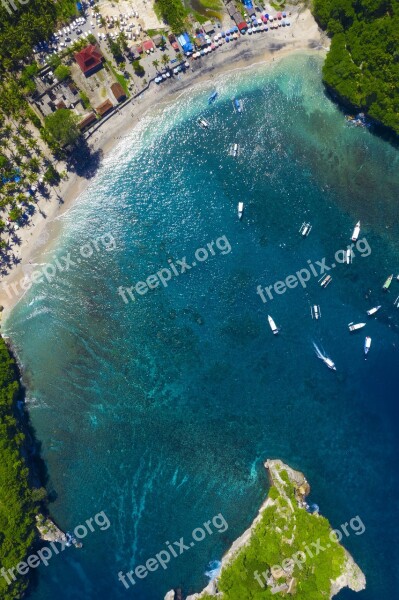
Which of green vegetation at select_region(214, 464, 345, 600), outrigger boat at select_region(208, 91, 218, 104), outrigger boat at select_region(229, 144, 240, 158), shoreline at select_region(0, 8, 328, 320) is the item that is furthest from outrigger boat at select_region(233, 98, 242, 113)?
green vegetation at select_region(214, 464, 345, 600)

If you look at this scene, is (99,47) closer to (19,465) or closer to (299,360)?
(299,360)

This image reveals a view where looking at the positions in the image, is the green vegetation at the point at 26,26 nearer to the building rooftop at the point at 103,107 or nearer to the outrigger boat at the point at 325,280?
the building rooftop at the point at 103,107

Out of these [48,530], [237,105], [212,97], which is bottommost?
[48,530]

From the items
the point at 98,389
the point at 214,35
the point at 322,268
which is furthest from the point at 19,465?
the point at 214,35

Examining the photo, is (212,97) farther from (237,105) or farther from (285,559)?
Result: (285,559)
